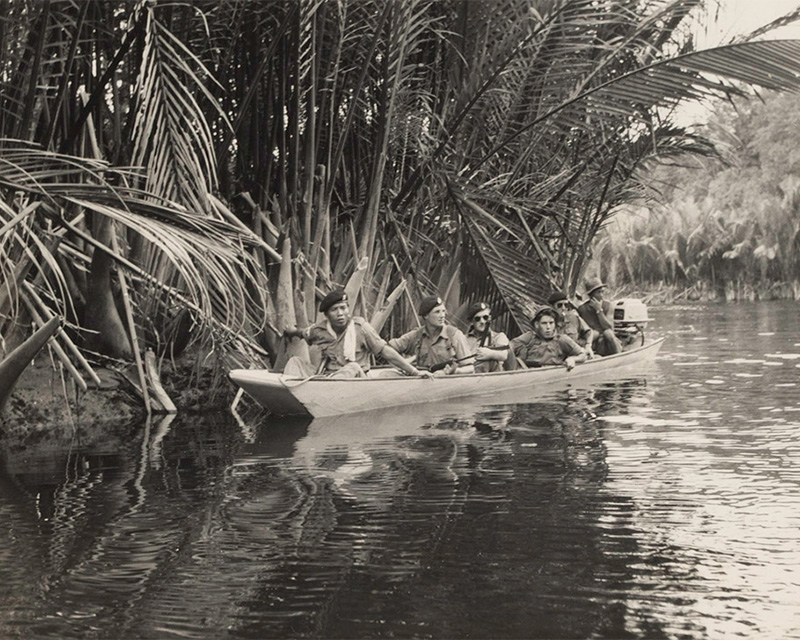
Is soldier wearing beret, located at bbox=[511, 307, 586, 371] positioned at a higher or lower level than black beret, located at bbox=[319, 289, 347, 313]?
lower

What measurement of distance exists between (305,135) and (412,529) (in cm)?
717

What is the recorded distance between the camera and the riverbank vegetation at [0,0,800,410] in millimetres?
10016

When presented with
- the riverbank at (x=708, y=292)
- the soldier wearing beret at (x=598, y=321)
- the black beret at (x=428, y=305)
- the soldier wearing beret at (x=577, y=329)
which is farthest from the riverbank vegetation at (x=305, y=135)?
the riverbank at (x=708, y=292)

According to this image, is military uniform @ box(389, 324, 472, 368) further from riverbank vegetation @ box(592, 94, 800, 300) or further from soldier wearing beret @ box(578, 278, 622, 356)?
riverbank vegetation @ box(592, 94, 800, 300)

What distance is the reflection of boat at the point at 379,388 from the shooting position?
11.1 m

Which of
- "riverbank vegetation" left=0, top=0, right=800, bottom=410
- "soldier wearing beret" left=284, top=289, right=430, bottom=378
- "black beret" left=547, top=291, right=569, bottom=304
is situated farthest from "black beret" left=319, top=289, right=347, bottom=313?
"black beret" left=547, top=291, right=569, bottom=304

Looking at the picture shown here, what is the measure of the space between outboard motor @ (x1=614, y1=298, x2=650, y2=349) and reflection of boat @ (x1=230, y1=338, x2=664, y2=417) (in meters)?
3.29

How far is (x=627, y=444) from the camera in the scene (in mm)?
9438

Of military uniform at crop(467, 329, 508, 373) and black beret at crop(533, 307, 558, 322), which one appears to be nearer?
military uniform at crop(467, 329, 508, 373)

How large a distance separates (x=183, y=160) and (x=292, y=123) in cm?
320

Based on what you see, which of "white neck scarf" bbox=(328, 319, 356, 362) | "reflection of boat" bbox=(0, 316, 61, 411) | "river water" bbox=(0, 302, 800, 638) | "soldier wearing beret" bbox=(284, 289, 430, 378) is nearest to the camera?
"river water" bbox=(0, 302, 800, 638)

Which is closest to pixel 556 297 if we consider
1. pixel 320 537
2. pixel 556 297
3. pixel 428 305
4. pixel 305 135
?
pixel 556 297

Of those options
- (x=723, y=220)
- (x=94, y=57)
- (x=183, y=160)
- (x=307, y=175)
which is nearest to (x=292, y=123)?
(x=307, y=175)

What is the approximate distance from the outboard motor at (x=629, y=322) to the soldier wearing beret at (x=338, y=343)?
22.4 feet
